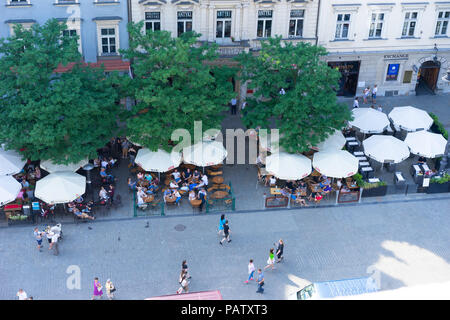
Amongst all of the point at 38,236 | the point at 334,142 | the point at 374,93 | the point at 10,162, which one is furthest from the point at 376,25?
the point at 38,236

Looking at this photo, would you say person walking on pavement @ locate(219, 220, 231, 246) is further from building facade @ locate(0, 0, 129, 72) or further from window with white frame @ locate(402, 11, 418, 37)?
window with white frame @ locate(402, 11, 418, 37)

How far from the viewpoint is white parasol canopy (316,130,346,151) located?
34.5 meters

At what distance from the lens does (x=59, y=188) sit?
2988 centimetres

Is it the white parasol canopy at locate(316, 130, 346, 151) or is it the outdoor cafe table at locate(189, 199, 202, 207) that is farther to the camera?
the white parasol canopy at locate(316, 130, 346, 151)

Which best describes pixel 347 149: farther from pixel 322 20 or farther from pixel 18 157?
pixel 18 157

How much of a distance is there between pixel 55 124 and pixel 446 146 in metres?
25.8

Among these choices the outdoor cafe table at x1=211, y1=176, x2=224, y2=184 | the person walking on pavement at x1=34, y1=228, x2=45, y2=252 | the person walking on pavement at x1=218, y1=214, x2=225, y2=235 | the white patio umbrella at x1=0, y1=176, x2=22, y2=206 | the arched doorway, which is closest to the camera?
the person walking on pavement at x1=34, y1=228, x2=45, y2=252

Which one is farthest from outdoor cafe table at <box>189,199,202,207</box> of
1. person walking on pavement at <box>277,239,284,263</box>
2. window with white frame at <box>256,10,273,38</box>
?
window with white frame at <box>256,10,273,38</box>

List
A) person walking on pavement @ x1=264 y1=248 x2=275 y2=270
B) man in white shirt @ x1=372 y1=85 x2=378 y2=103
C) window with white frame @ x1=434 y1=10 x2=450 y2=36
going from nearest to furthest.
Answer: person walking on pavement @ x1=264 y1=248 x2=275 y2=270
window with white frame @ x1=434 y1=10 x2=450 y2=36
man in white shirt @ x1=372 y1=85 x2=378 y2=103

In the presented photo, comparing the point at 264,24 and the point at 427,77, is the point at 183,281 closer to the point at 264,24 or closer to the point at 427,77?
the point at 264,24

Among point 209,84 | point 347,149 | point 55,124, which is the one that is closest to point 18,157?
point 55,124

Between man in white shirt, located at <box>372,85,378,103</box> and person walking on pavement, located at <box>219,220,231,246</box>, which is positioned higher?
man in white shirt, located at <box>372,85,378,103</box>

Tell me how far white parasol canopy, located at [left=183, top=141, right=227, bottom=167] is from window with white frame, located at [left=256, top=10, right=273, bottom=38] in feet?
35.1

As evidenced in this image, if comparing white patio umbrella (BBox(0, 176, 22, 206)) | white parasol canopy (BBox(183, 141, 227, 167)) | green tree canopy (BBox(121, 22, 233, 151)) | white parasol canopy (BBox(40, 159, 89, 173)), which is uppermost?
green tree canopy (BBox(121, 22, 233, 151))
